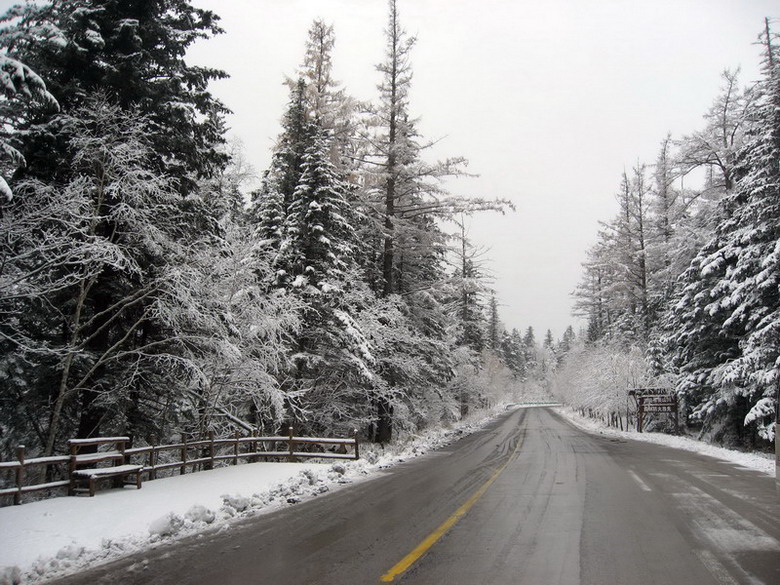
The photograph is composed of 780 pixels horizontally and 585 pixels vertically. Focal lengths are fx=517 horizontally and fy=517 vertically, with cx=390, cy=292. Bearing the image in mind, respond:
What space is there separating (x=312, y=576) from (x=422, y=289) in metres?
19.2

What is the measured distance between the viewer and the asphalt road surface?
5223mm

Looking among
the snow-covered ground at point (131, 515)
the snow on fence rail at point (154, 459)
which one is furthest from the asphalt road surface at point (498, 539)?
the snow on fence rail at point (154, 459)

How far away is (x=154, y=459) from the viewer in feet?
38.2

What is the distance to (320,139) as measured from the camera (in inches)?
739

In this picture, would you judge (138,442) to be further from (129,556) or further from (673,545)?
(673,545)

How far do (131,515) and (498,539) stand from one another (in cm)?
579

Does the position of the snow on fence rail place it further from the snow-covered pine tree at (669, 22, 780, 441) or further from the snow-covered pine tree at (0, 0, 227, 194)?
the snow-covered pine tree at (669, 22, 780, 441)

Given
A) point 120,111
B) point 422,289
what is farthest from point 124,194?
point 422,289

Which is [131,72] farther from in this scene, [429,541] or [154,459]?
[429,541]

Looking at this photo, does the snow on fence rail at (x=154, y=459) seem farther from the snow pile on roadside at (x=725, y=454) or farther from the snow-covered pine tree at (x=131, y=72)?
the snow pile on roadside at (x=725, y=454)

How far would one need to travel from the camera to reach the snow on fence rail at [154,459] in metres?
8.24

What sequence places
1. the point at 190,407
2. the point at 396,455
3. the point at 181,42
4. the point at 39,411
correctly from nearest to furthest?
the point at 39,411, the point at 181,42, the point at 190,407, the point at 396,455

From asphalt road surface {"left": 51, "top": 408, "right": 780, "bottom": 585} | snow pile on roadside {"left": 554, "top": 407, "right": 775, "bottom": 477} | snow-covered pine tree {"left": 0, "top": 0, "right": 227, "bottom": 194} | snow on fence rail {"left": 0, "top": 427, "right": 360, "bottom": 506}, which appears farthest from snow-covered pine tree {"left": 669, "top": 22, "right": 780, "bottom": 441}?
snow-covered pine tree {"left": 0, "top": 0, "right": 227, "bottom": 194}

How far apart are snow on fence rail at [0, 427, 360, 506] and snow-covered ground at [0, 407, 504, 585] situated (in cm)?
34
